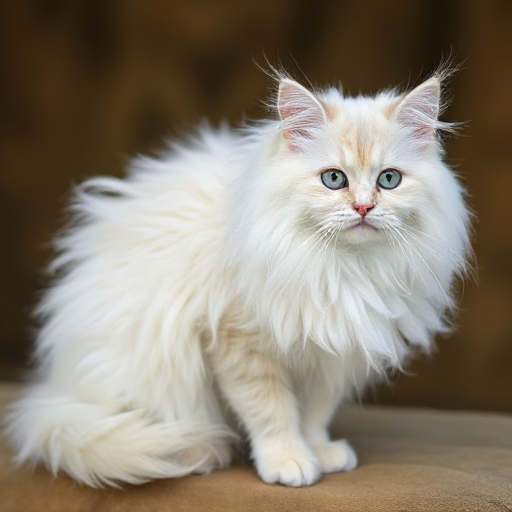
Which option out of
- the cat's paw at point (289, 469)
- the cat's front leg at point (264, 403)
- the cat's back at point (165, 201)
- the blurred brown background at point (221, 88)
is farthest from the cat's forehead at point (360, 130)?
the blurred brown background at point (221, 88)

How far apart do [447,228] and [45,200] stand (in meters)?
1.99

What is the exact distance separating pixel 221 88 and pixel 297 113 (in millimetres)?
1479

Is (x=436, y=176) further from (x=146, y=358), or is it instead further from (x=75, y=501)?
(x=75, y=501)

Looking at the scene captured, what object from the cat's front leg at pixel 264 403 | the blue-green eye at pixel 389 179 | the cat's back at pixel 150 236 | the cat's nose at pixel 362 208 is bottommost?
the cat's front leg at pixel 264 403

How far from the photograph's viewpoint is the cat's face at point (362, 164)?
146 cm

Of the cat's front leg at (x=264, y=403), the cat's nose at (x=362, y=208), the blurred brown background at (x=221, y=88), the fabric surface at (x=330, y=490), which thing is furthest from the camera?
the blurred brown background at (x=221, y=88)

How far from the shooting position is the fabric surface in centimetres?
153

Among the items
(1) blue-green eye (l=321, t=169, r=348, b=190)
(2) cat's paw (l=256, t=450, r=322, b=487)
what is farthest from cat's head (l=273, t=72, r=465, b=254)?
(2) cat's paw (l=256, t=450, r=322, b=487)

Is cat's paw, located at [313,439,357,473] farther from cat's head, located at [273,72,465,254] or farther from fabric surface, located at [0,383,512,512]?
cat's head, located at [273,72,465,254]

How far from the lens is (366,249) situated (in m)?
1.54

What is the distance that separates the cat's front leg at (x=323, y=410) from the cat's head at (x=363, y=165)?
A: 0.35 m

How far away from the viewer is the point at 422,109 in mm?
1524

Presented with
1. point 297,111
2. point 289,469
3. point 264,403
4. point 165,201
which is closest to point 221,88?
point 165,201

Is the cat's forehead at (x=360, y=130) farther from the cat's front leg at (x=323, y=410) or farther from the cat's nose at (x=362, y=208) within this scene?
the cat's front leg at (x=323, y=410)
